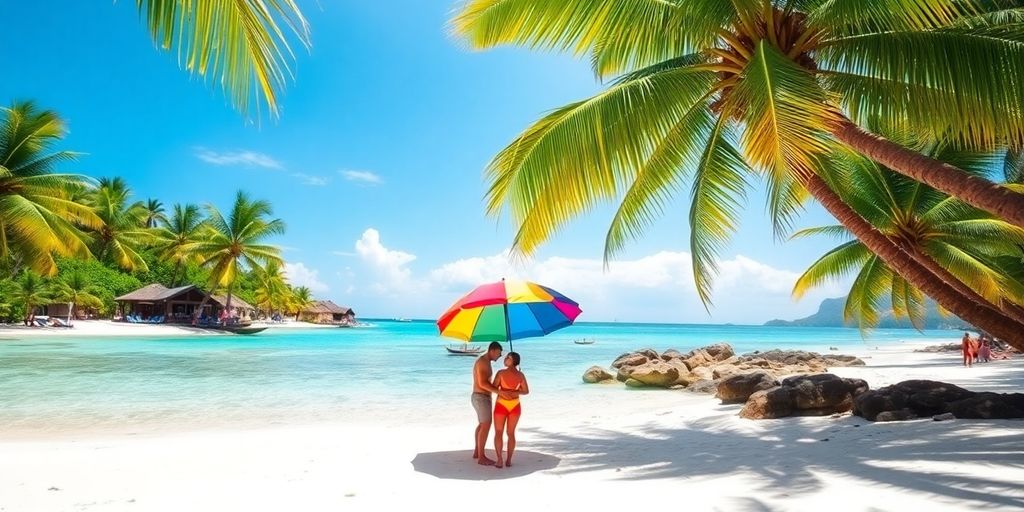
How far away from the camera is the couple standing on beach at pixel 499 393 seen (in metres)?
5.36

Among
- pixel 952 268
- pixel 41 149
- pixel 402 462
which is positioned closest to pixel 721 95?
pixel 402 462

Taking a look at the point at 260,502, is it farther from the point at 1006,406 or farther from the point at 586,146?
the point at 1006,406

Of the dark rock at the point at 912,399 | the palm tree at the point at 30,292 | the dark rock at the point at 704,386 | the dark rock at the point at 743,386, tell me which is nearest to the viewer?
the dark rock at the point at 912,399

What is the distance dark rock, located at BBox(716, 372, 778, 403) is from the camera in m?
10.2

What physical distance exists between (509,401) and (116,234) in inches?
1956

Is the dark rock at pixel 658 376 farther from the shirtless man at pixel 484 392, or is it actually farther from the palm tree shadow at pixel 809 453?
the shirtless man at pixel 484 392

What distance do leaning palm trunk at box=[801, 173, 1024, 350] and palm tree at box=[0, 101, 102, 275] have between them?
2719 cm

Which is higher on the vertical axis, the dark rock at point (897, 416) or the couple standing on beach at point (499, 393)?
the couple standing on beach at point (499, 393)

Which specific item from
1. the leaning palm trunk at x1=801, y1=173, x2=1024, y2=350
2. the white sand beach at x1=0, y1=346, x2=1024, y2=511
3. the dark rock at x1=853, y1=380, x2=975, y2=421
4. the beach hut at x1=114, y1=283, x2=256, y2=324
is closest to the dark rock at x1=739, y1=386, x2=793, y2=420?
the white sand beach at x1=0, y1=346, x2=1024, y2=511

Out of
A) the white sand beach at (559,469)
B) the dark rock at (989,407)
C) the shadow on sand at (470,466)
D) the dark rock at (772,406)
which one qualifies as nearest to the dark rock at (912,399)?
the dark rock at (989,407)

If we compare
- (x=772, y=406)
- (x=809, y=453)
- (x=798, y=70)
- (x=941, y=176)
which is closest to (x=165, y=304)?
(x=772, y=406)

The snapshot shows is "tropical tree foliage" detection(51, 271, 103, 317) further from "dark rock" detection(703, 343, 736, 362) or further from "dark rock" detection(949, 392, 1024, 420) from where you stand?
"dark rock" detection(949, 392, 1024, 420)

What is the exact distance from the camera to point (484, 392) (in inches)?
219

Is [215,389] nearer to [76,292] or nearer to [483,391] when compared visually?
[483,391]
